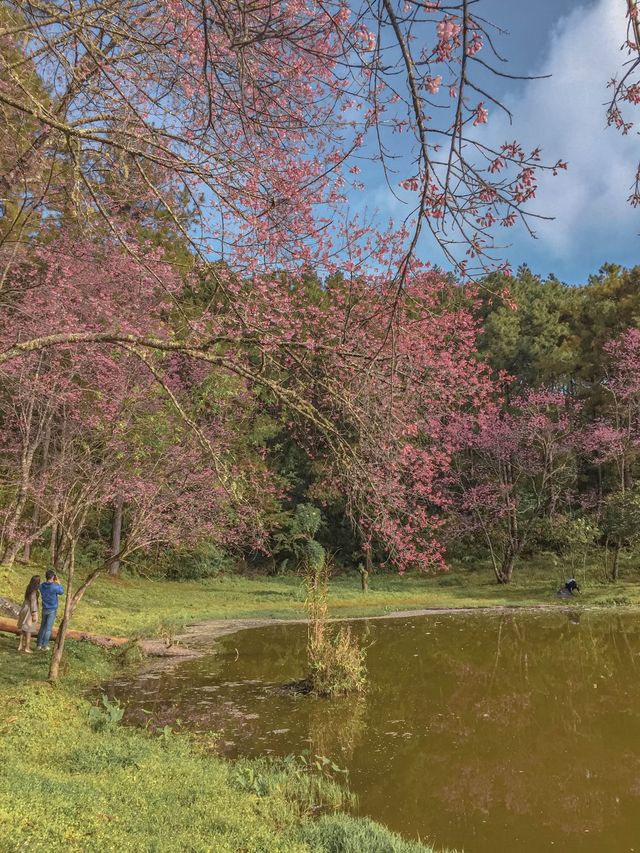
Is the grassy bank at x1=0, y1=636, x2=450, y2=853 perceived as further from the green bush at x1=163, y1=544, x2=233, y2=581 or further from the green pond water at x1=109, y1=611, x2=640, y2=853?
the green bush at x1=163, y1=544, x2=233, y2=581

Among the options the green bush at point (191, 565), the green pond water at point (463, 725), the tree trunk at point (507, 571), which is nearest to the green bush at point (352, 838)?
the green pond water at point (463, 725)

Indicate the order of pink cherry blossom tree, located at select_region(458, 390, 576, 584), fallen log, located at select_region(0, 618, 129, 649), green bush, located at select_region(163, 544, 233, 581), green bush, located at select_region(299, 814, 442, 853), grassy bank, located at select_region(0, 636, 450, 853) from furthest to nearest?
pink cherry blossom tree, located at select_region(458, 390, 576, 584) → green bush, located at select_region(163, 544, 233, 581) → fallen log, located at select_region(0, 618, 129, 649) → green bush, located at select_region(299, 814, 442, 853) → grassy bank, located at select_region(0, 636, 450, 853)

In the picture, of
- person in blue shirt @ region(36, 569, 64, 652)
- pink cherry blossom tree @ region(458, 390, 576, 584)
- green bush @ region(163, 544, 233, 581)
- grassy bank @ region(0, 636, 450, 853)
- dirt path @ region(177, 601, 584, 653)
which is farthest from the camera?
pink cherry blossom tree @ region(458, 390, 576, 584)

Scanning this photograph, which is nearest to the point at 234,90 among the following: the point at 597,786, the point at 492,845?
the point at 492,845

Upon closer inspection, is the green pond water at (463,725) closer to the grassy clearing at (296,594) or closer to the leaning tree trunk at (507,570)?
the grassy clearing at (296,594)

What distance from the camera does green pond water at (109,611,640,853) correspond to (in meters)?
4.58

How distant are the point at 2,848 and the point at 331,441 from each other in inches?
118

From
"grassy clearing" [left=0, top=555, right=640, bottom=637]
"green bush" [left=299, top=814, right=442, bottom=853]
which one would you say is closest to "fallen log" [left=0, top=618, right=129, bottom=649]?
"grassy clearing" [left=0, top=555, right=640, bottom=637]

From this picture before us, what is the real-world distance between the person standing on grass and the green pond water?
1.83m

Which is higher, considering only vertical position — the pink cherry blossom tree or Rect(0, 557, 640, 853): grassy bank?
the pink cherry blossom tree

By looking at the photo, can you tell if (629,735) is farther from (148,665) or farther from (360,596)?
(360,596)

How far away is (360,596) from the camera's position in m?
18.2

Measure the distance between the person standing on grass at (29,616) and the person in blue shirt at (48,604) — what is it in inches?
4.8

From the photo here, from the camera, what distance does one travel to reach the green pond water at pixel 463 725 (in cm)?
458
